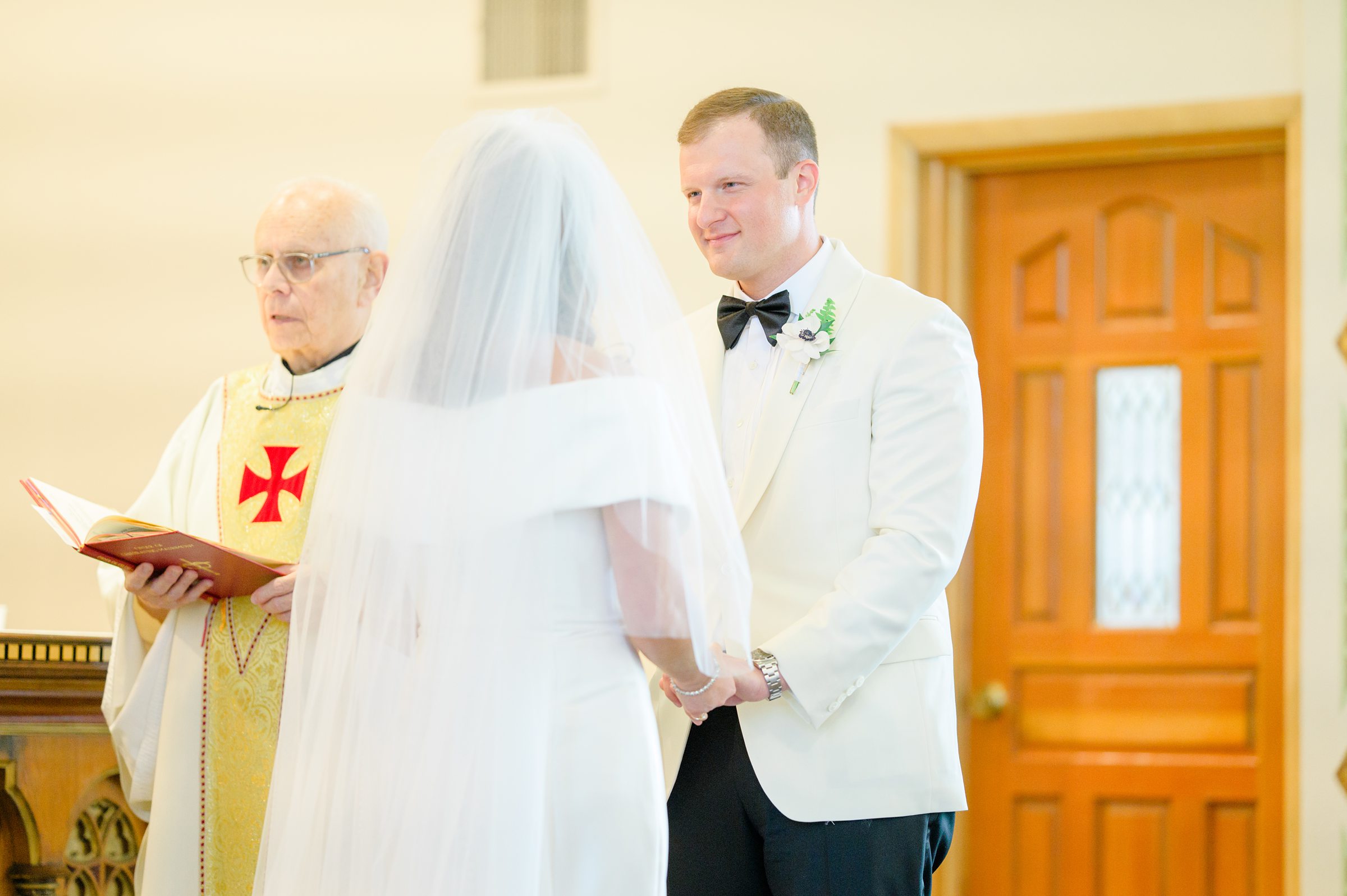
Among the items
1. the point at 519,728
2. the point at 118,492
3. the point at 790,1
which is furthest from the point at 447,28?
the point at 519,728

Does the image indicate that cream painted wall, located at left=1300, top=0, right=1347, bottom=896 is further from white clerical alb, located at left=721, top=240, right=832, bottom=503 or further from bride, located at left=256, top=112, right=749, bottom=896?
bride, located at left=256, top=112, right=749, bottom=896

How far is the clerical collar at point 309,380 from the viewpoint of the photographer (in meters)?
2.73

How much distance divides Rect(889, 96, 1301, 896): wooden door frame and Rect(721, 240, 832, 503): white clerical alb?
5.32ft

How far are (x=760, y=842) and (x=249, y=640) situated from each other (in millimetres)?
1032

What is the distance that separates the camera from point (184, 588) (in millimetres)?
2406

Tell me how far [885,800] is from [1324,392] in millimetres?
2119

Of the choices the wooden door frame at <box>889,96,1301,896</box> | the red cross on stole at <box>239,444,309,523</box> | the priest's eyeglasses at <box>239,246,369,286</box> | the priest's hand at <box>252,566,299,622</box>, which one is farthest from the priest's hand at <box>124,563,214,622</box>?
the wooden door frame at <box>889,96,1301,896</box>

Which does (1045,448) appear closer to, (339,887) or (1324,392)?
(1324,392)

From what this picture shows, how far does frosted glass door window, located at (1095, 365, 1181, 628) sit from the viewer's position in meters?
3.93

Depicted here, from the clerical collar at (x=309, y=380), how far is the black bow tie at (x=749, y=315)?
29.8 inches

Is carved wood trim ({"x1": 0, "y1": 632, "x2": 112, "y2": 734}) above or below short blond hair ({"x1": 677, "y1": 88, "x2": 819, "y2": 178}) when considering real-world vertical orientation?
below

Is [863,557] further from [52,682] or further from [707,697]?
[52,682]

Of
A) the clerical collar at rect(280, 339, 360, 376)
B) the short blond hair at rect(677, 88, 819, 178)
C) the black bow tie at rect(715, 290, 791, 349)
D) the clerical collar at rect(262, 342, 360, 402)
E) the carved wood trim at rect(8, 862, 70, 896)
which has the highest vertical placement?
the short blond hair at rect(677, 88, 819, 178)

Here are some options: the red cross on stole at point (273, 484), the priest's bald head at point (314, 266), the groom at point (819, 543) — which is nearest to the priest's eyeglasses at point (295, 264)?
the priest's bald head at point (314, 266)
